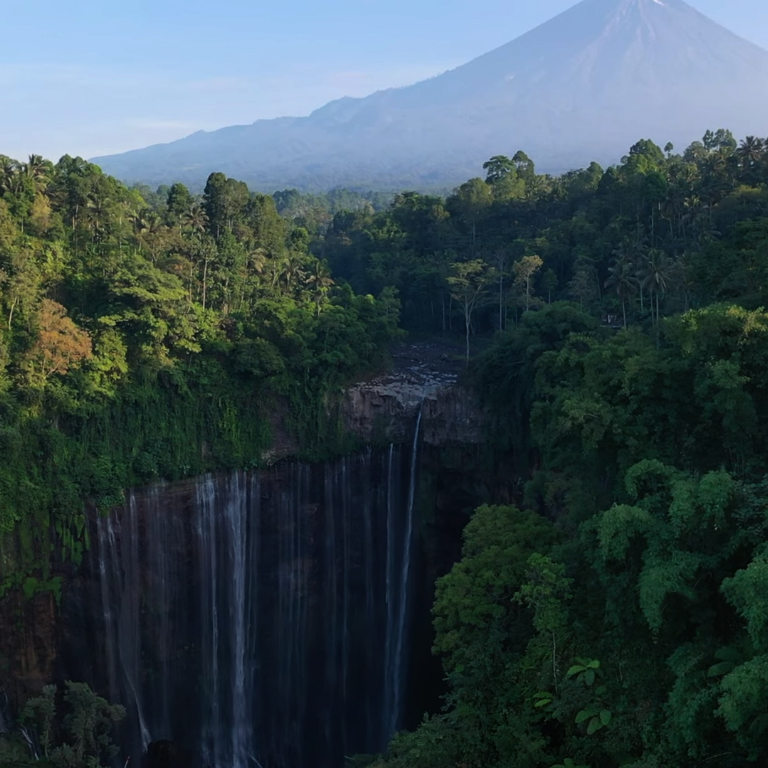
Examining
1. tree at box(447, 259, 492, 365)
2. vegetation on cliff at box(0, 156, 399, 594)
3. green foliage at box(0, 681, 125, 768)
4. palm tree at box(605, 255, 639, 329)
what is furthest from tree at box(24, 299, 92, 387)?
palm tree at box(605, 255, 639, 329)

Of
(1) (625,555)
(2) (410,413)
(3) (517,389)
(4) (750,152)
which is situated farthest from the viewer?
(4) (750,152)

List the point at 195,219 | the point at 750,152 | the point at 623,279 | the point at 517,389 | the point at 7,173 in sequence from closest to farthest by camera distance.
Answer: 1. the point at 517,389
2. the point at 623,279
3. the point at 7,173
4. the point at 195,219
5. the point at 750,152

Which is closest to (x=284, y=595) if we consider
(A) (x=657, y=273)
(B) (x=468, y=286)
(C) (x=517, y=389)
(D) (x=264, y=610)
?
(D) (x=264, y=610)

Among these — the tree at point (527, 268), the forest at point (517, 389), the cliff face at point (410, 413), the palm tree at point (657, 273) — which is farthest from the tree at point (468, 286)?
the palm tree at point (657, 273)

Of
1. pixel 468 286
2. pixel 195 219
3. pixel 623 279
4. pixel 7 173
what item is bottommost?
pixel 468 286

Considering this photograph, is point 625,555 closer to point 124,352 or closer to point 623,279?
point 623,279

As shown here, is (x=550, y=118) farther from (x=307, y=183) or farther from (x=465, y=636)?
(x=465, y=636)

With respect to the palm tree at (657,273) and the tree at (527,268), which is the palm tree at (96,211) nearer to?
the tree at (527,268)

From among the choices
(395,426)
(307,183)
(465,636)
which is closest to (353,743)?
(395,426)

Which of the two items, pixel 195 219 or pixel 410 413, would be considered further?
pixel 195 219
